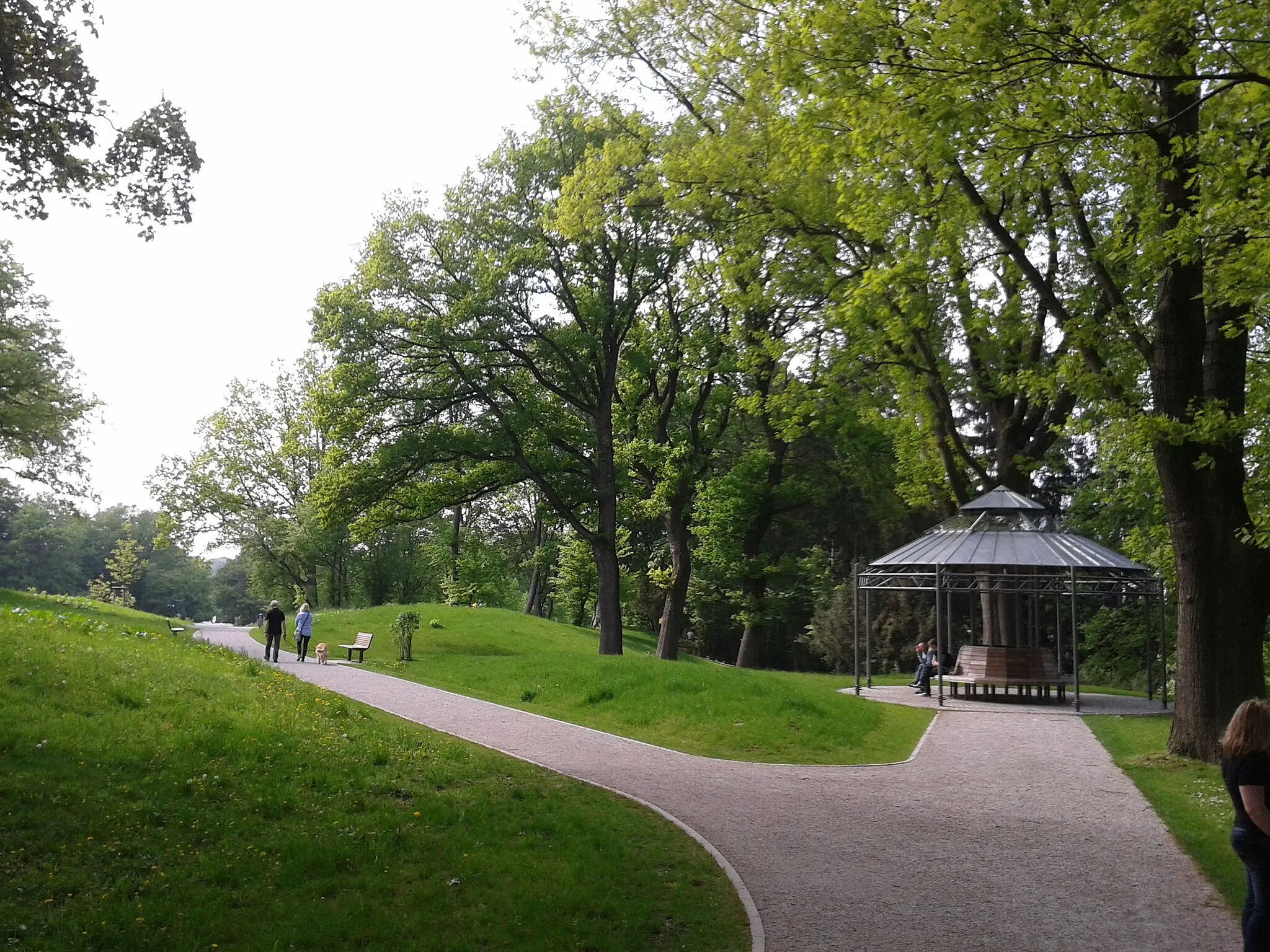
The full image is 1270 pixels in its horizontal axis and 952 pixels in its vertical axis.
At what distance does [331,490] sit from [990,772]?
60.4 feet

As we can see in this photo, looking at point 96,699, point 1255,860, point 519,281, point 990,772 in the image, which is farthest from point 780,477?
point 1255,860

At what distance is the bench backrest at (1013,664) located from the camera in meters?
21.6

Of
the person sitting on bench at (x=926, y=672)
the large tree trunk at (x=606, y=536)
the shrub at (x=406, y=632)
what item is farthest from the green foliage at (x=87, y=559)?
the person sitting on bench at (x=926, y=672)

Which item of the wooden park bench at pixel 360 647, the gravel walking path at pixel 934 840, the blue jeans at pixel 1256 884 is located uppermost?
the wooden park bench at pixel 360 647

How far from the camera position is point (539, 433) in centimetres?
2698

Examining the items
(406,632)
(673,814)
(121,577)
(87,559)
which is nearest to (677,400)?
(406,632)

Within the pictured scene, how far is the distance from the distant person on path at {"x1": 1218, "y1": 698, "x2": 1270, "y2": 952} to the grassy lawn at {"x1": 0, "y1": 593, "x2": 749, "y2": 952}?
302 centimetres

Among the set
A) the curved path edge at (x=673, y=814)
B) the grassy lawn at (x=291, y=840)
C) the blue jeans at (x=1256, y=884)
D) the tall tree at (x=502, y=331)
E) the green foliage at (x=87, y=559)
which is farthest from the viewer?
the green foliage at (x=87, y=559)

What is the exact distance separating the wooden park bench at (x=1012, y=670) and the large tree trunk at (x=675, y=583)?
32.2 feet

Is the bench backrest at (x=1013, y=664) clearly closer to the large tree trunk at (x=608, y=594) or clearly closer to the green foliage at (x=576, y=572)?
the large tree trunk at (x=608, y=594)

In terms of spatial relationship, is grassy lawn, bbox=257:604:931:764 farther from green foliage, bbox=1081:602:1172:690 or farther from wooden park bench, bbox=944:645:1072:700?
green foliage, bbox=1081:602:1172:690

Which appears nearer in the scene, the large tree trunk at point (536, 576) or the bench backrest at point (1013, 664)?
the bench backrest at point (1013, 664)

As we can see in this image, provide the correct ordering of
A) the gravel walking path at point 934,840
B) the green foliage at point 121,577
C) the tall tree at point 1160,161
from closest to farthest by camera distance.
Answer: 1. the gravel walking path at point 934,840
2. the tall tree at point 1160,161
3. the green foliage at point 121,577

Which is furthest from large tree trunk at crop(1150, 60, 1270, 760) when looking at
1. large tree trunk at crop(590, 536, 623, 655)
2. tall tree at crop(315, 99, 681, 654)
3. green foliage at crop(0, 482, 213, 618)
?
green foliage at crop(0, 482, 213, 618)
